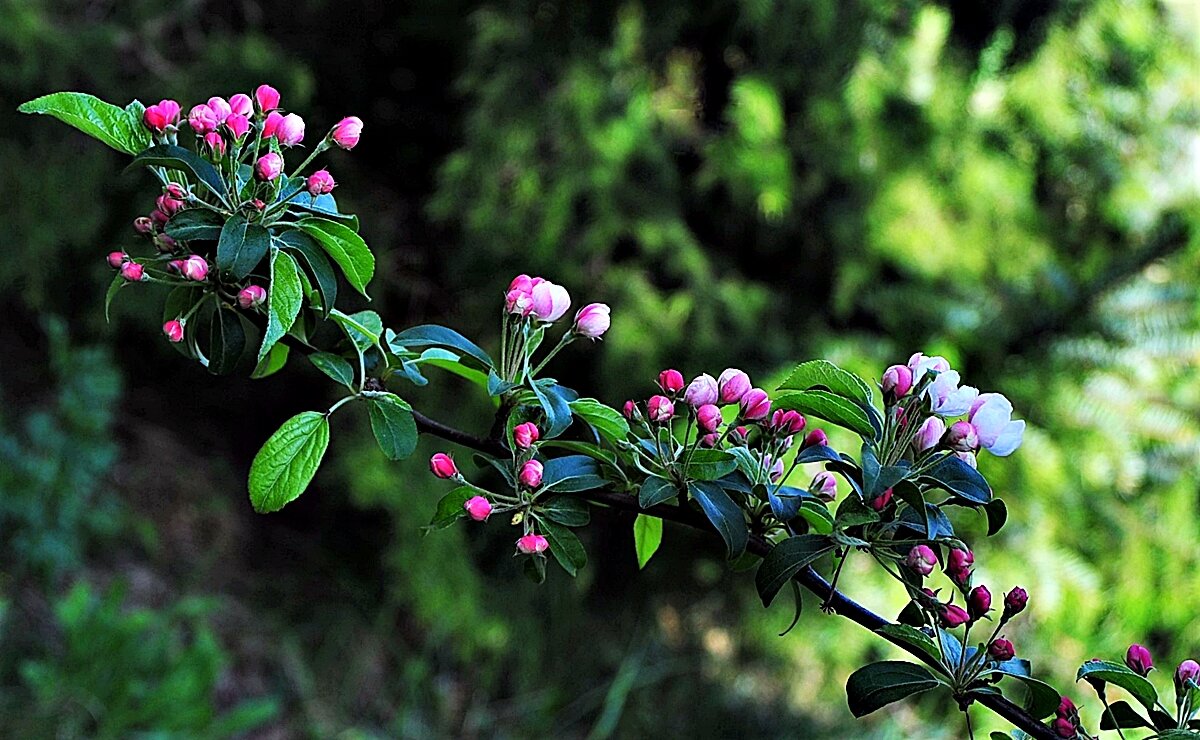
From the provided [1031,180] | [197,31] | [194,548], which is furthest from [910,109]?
[194,548]

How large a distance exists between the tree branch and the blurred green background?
0.84m

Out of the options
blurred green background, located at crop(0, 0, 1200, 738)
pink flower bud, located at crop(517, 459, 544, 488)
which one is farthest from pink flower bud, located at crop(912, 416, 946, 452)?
blurred green background, located at crop(0, 0, 1200, 738)

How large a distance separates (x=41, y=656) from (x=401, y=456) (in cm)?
120

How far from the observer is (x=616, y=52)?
1.19 m

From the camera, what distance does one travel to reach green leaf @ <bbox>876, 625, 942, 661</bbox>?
0.27 meters

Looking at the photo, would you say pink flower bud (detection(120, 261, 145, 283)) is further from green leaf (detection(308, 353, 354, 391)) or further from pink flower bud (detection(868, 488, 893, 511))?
pink flower bud (detection(868, 488, 893, 511))

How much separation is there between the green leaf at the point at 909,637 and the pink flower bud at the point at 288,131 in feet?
0.71

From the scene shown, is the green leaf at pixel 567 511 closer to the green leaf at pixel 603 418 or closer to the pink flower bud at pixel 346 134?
the green leaf at pixel 603 418

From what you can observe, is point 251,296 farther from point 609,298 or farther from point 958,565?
point 609,298

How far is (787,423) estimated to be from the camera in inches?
12.8

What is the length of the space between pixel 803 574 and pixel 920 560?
0.11 feet

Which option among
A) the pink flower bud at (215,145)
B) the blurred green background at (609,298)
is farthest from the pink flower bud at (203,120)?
the blurred green background at (609,298)

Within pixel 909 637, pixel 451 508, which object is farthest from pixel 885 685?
pixel 451 508

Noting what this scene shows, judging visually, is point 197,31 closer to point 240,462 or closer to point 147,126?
point 240,462
